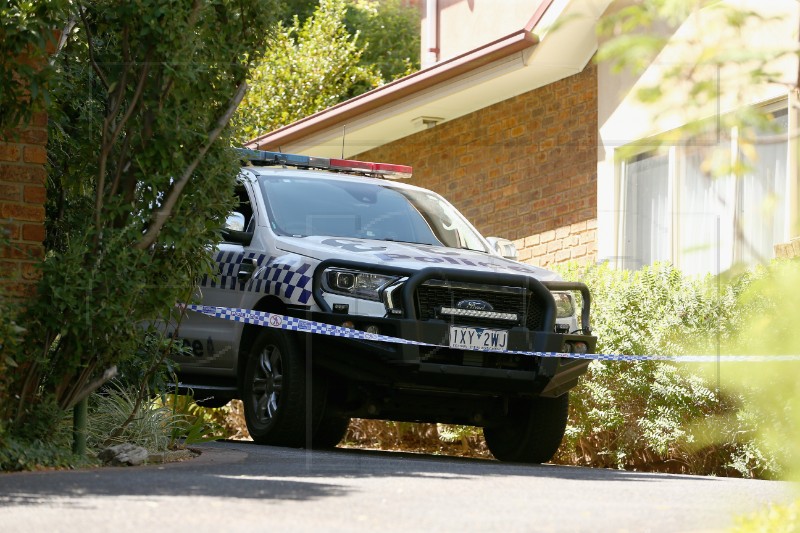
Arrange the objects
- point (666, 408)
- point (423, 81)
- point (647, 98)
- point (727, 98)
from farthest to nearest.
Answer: point (423, 81) < point (666, 408) < point (727, 98) < point (647, 98)

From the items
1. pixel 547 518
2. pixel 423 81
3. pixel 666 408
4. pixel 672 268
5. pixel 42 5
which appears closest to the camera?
pixel 547 518

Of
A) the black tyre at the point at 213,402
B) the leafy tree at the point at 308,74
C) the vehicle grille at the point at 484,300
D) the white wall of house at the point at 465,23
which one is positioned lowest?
the black tyre at the point at 213,402

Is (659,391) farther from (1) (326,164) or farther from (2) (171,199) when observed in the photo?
(2) (171,199)

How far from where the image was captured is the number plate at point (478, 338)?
29.4ft

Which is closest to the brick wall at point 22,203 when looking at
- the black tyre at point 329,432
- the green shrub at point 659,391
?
the black tyre at point 329,432

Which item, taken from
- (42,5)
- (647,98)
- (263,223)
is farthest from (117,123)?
(647,98)

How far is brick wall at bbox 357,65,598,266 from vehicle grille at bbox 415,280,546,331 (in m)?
5.97

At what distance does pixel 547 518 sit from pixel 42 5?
3.97m

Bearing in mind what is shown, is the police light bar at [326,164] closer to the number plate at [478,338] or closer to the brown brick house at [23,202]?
the number plate at [478,338]

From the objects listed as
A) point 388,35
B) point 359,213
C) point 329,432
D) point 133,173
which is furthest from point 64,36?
point 388,35

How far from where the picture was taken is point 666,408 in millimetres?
10406

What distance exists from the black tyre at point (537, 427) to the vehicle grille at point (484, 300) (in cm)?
76

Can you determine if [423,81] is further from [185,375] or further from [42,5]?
[42,5]

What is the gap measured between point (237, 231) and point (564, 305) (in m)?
2.43
